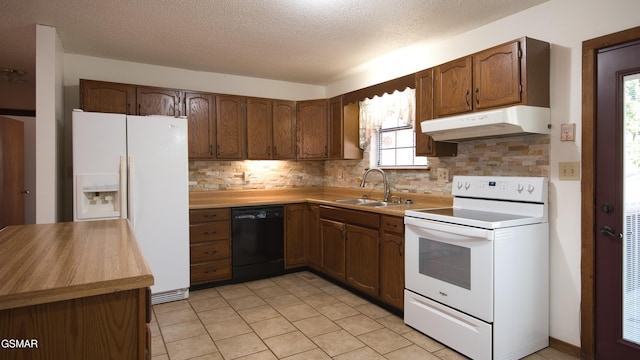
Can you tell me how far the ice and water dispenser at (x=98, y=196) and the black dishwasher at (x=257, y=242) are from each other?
1.10m

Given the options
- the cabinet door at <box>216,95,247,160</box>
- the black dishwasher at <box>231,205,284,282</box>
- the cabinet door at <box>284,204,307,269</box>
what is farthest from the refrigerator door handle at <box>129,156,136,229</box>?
the cabinet door at <box>284,204,307,269</box>

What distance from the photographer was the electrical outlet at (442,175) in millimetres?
3242

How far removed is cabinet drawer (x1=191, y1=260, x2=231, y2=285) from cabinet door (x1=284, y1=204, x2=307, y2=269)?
685 mm

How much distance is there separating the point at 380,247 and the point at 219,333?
57.1 inches

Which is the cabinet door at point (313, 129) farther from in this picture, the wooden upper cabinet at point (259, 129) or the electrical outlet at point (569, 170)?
the electrical outlet at point (569, 170)

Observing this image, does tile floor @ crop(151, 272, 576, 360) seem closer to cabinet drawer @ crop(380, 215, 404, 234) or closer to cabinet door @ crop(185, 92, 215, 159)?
cabinet drawer @ crop(380, 215, 404, 234)

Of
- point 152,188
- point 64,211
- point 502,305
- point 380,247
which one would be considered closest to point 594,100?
point 502,305

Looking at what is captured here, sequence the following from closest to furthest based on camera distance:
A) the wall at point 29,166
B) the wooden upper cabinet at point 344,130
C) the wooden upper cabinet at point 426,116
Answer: the wooden upper cabinet at point 426,116 < the wooden upper cabinet at point 344,130 < the wall at point 29,166

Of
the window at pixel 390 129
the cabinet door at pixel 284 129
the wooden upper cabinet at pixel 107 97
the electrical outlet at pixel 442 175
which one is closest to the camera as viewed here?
the electrical outlet at pixel 442 175

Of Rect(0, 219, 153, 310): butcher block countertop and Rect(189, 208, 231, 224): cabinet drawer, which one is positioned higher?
Rect(0, 219, 153, 310): butcher block countertop

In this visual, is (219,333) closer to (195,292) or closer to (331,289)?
→ (195,292)

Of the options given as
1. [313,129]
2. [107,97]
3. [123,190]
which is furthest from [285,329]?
[107,97]

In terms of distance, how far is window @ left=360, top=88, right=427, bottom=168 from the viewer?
3604 millimetres

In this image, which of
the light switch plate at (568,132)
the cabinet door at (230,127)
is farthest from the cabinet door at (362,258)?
the cabinet door at (230,127)
